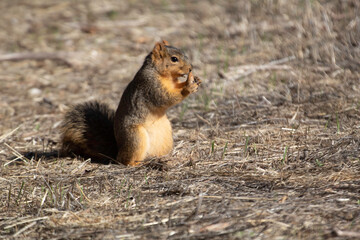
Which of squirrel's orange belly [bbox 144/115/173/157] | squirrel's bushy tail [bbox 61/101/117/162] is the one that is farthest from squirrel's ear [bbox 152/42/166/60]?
squirrel's bushy tail [bbox 61/101/117/162]

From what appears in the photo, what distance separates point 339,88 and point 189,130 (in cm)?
148

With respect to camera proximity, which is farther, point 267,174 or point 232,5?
point 232,5

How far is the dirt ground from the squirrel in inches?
5.9

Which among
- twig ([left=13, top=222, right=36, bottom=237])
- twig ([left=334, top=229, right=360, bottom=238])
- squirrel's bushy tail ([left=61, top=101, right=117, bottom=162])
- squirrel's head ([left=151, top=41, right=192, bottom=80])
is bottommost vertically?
twig ([left=13, top=222, right=36, bottom=237])

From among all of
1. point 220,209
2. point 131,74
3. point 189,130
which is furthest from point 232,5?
point 220,209

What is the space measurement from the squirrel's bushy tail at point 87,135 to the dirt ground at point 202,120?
15 centimetres

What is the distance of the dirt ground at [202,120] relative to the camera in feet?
9.69

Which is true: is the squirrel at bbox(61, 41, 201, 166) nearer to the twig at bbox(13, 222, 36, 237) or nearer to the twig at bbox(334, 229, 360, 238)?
the twig at bbox(13, 222, 36, 237)

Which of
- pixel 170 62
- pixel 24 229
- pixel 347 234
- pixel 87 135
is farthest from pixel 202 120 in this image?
pixel 347 234

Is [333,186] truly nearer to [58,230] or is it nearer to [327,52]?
[58,230]

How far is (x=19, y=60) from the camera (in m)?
7.24

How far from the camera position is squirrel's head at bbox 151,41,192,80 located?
4.10m

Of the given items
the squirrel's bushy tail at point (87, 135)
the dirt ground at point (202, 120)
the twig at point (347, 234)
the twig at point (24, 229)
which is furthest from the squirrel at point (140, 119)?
the twig at point (347, 234)

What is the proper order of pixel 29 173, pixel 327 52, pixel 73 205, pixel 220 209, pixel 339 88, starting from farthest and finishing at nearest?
1. pixel 327 52
2. pixel 339 88
3. pixel 29 173
4. pixel 73 205
5. pixel 220 209
